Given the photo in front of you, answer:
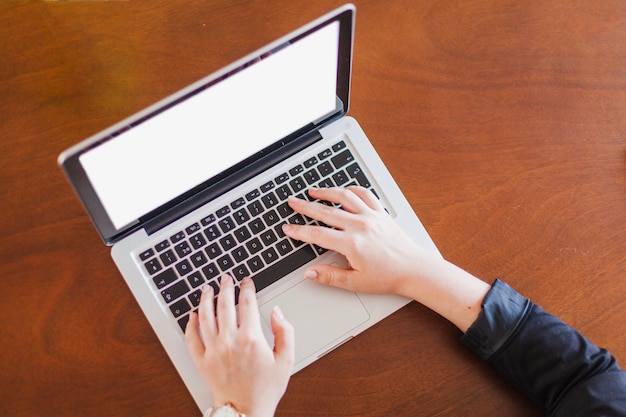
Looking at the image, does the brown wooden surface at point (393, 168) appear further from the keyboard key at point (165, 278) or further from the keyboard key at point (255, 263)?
the keyboard key at point (255, 263)

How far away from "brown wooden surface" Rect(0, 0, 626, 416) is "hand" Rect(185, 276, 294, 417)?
60 mm

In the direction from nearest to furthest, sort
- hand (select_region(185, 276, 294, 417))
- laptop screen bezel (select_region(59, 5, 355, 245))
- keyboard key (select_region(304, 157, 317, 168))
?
laptop screen bezel (select_region(59, 5, 355, 245)) < hand (select_region(185, 276, 294, 417)) < keyboard key (select_region(304, 157, 317, 168))

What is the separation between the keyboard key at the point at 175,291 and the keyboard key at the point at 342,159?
0.26 metres

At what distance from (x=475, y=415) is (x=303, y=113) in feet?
1.52

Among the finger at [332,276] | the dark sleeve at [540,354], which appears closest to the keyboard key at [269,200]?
the finger at [332,276]

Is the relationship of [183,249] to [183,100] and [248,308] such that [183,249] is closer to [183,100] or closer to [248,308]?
[248,308]

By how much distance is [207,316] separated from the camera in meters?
0.75

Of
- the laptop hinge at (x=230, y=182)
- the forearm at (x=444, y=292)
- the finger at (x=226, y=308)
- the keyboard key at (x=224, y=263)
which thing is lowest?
the forearm at (x=444, y=292)

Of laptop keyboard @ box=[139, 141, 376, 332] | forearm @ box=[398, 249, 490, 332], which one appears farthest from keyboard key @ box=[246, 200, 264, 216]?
forearm @ box=[398, 249, 490, 332]

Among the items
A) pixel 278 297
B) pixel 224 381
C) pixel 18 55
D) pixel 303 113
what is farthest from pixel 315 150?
pixel 18 55

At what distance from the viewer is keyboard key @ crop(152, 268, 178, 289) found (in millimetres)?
780

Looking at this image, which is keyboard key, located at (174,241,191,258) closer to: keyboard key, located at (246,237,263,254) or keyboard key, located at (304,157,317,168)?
keyboard key, located at (246,237,263,254)

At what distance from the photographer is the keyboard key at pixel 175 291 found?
0.78 metres

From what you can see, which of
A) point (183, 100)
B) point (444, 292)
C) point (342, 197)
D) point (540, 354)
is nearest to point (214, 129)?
point (183, 100)
